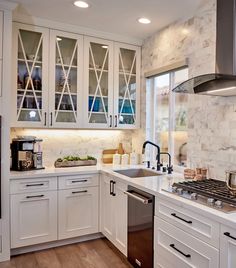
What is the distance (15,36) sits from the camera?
278 cm

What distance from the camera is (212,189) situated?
1858 millimetres

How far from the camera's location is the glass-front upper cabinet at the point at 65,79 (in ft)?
9.76

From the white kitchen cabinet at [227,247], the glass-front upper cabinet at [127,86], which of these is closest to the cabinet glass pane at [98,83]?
the glass-front upper cabinet at [127,86]

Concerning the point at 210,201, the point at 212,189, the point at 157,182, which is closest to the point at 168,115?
the point at 157,182

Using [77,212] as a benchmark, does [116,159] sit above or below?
above

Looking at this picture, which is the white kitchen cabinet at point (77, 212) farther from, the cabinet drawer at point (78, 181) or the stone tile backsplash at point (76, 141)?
the stone tile backsplash at point (76, 141)

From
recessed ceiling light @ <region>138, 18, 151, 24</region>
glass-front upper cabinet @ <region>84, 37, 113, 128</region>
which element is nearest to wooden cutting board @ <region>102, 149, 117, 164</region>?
glass-front upper cabinet @ <region>84, 37, 113, 128</region>

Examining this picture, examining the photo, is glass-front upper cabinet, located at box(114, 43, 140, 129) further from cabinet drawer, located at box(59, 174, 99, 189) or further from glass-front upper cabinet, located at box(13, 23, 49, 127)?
glass-front upper cabinet, located at box(13, 23, 49, 127)

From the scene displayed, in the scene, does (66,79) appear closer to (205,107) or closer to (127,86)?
(127,86)

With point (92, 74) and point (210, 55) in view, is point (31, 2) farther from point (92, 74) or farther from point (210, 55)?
point (210, 55)

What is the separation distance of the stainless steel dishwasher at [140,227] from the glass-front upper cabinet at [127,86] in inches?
50.5

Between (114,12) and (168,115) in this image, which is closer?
(114,12)

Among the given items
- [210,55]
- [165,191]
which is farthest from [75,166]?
[210,55]

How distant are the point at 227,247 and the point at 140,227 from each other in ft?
3.08
